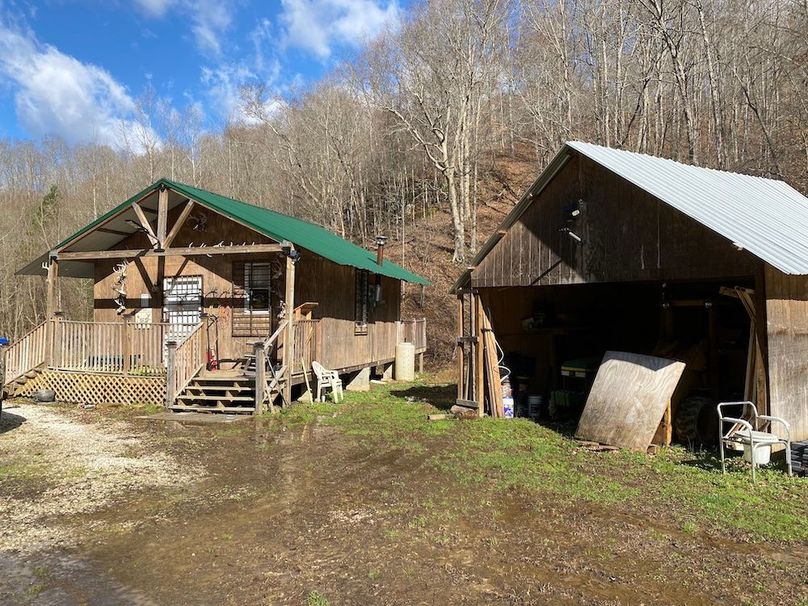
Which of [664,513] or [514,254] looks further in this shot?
[514,254]

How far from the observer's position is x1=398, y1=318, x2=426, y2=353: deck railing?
20766 mm

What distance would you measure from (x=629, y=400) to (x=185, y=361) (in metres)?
9.29

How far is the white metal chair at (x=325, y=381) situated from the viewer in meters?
14.3

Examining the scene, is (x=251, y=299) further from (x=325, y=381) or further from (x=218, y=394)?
(x=325, y=381)

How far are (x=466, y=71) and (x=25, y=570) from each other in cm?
2673

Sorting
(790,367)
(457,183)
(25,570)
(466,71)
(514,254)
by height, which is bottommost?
(25,570)

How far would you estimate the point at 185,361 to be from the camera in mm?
13305

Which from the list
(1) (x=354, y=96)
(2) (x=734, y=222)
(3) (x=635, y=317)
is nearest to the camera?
(2) (x=734, y=222)

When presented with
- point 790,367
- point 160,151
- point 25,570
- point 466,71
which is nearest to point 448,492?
point 25,570

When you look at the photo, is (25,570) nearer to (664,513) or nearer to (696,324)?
(664,513)

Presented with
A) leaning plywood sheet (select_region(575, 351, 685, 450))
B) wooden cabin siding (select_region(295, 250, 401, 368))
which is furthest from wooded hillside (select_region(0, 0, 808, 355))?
leaning plywood sheet (select_region(575, 351, 685, 450))

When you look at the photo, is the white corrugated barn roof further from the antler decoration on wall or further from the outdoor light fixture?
the antler decoration on wall

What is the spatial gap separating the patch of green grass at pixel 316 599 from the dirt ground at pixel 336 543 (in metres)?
0.02

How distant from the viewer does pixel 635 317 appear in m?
13.6
